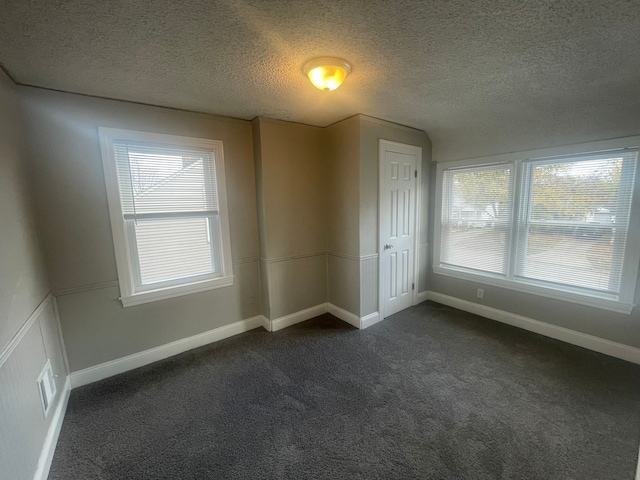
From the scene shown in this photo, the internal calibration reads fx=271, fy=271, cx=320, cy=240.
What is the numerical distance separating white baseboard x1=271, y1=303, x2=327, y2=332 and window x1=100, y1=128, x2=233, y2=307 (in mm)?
723

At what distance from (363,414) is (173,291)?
6.47ft

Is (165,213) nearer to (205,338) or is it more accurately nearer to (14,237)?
(14,237)

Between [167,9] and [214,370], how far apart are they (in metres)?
2.51

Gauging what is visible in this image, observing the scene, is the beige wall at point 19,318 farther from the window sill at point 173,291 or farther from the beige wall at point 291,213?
the beige wall at point 291,213

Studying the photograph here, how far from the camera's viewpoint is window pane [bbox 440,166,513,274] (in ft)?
10.4

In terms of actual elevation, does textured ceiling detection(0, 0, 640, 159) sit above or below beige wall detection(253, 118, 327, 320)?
above

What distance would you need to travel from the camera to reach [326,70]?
1680mm

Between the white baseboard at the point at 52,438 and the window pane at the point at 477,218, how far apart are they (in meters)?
4.06

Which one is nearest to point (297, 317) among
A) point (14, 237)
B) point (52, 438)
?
point (52, 438)

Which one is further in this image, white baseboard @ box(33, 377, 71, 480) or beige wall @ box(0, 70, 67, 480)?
white baseboard @ box(33, 377, 71, 480)

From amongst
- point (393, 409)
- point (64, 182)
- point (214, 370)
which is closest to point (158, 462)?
point (214, 370)

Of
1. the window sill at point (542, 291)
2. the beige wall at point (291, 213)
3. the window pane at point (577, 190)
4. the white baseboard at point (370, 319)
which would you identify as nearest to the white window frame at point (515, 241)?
the window sill at point (542, 291)

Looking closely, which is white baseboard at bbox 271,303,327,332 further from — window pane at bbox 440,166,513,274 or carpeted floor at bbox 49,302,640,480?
window pane at bbox 440,166,513,274

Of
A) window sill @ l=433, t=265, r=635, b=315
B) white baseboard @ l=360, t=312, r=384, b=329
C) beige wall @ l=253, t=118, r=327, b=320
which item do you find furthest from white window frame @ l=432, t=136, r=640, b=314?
beige wall @ l=253, t=118, r=327, b=320
